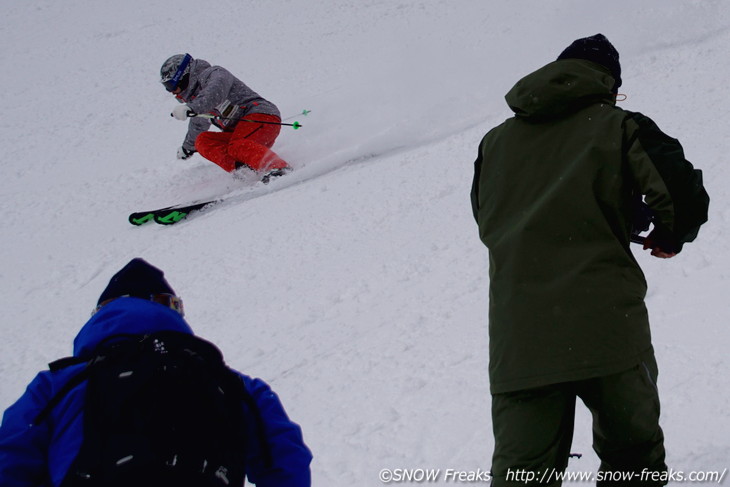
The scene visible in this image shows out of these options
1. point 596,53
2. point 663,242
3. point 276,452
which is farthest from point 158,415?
point 596,53

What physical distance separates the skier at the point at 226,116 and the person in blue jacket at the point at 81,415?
5.53 metres

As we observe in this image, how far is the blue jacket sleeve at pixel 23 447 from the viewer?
149cm

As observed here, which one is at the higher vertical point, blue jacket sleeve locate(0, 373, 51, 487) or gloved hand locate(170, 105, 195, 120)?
blue jacket sleeve locate(0, 373, 51, 487)

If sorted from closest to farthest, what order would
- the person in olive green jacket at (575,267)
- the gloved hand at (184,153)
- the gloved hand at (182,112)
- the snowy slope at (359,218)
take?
the person in olive green jacket at (575,267) < the snowy slope at (359,218) < the gloved hand at (182,112) < the gloved hand at (184,153)

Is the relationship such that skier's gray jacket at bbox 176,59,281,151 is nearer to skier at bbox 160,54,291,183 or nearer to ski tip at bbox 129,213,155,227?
skier at bbox 160,54,291,183

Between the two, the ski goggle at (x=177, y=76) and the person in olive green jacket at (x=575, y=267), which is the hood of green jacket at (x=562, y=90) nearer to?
the person in olive green jacket at (x=575, y=267)

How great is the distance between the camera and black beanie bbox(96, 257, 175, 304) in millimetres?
1864

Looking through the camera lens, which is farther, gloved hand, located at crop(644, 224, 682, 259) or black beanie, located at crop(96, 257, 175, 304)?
gloved hand, located at crop(644, 224, 682, 259)

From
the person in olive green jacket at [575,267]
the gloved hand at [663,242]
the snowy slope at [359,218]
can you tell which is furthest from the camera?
the snowy slope at [359,218]

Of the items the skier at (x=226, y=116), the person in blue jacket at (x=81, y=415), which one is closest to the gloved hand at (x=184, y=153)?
the skier at (x=226, y=116)

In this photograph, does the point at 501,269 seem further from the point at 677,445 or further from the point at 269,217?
the point at 269,217

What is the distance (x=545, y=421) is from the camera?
78.1 inches

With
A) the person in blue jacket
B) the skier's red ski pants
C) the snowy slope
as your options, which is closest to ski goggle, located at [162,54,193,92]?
the skier's red ski pants

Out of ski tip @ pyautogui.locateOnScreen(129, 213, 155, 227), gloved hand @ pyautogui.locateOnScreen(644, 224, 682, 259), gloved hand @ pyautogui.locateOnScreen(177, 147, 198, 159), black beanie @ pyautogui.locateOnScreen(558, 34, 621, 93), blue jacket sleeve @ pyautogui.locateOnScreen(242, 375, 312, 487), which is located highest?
black beanie @ pyautogui.locateOnScreen(558, 34, 621, 93)
